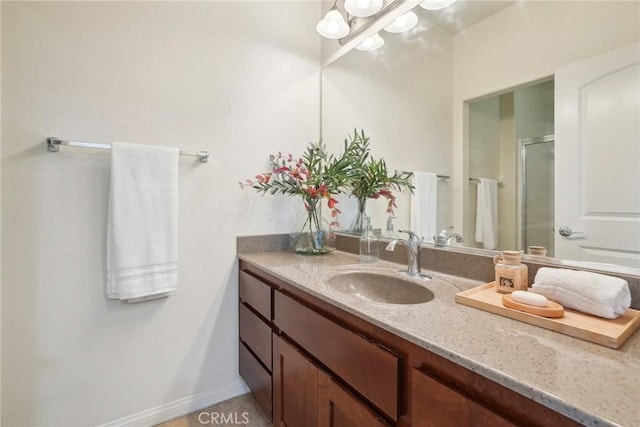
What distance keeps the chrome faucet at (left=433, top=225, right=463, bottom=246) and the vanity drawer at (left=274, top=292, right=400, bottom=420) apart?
2.09ft

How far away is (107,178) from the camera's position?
128 centimetres

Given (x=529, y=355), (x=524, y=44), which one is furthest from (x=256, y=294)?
(x=524, y=44)

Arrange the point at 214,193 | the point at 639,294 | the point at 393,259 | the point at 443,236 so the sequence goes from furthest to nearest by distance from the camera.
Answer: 1. the point at 214,193
2. the point at 393,259
3. the point at 443,236
4. the point at 639,294

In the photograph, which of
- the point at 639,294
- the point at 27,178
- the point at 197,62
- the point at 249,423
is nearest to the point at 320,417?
the point at 249,423

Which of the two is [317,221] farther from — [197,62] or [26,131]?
[26,131]

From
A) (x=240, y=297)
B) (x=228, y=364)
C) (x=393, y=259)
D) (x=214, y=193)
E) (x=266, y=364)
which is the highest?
(x=214, y=193)

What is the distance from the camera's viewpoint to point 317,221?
5.51 ft

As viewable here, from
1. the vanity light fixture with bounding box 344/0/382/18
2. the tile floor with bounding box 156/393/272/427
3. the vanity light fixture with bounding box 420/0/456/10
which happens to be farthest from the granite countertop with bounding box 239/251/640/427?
the vanity light fixture with bounding box 344/0/382/18

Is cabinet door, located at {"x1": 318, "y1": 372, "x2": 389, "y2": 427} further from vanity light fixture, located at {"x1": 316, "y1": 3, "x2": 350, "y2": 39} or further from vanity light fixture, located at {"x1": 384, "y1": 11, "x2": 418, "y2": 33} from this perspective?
vanity light fixture, located at {"x1": 316, "y1": 3, "x2": 350, "y2": 39}

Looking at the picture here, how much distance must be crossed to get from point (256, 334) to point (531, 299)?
112 centimetres

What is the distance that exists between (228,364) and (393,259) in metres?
1.07

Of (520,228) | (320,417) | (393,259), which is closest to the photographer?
(320,417)

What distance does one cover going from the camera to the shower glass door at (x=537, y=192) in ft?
3.27

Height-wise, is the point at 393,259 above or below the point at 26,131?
below
